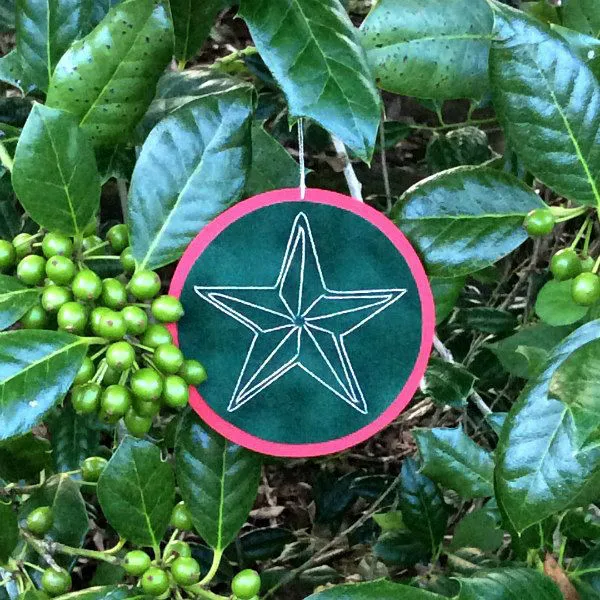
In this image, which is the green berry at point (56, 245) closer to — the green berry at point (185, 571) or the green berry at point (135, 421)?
the green berry at point (135, 421)

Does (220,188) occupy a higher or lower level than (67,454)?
higher

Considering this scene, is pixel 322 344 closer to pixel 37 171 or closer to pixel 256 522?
pixel 37 171

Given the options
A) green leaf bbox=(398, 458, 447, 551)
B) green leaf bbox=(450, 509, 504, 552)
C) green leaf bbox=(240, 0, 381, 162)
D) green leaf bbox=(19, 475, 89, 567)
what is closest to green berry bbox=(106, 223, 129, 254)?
green leaf bbox=(240, 0, 381, 162)

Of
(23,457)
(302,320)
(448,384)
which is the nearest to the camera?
(302,320)

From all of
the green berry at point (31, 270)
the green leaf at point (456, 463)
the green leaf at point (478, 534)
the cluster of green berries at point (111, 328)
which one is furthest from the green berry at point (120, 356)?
the green leaf at point (478, 534)

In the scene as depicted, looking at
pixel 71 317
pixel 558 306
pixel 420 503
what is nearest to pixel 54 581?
pixel 71 317

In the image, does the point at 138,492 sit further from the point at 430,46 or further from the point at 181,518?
the point at 430,46

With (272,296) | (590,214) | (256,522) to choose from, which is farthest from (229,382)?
(256,522)

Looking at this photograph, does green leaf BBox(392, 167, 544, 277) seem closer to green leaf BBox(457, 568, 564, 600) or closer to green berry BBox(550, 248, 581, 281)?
green berry BBox(550, 248, 581, 281)
